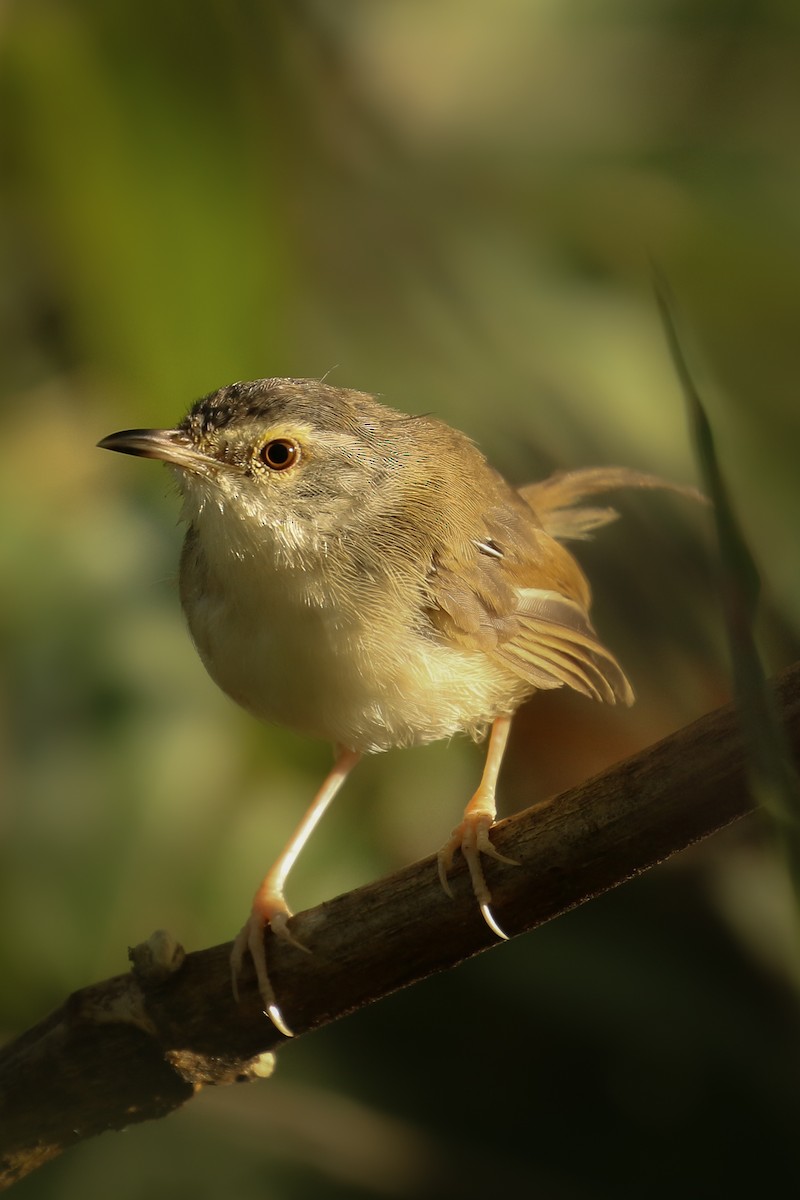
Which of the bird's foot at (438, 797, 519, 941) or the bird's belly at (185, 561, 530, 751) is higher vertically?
the bird's belly at (185, 561, 530, 751)

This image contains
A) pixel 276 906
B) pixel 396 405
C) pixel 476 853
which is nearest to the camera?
pixel 476 853

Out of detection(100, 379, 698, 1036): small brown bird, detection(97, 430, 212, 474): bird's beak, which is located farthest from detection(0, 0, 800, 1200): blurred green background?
detection(97, 430, 212, 474): bird's beak

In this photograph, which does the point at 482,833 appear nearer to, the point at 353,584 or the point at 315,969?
the point at 315,969

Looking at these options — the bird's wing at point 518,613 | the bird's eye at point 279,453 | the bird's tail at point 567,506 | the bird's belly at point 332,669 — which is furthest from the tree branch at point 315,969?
the bird's tail at point 567,506

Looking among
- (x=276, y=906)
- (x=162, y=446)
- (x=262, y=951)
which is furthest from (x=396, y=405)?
(x=262, y=951)

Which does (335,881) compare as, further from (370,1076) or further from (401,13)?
(401,13)

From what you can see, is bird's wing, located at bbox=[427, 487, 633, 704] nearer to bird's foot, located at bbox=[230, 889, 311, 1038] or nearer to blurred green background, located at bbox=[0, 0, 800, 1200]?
blurred green background, located at bbox=[0, 0, 800, 1200]

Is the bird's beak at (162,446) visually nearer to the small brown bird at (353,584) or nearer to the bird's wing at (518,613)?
the small brown bird at (353,584)
